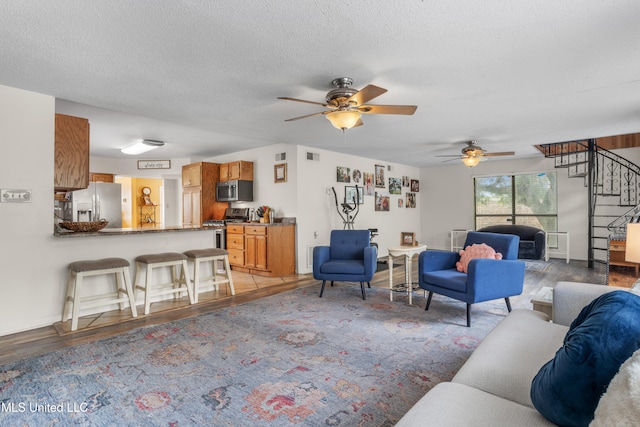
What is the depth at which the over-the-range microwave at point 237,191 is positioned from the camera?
251 inches

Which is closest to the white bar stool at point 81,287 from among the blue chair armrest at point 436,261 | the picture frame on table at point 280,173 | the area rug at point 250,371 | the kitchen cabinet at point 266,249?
the area rug at point 250,371

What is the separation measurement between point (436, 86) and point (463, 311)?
2.44 meters

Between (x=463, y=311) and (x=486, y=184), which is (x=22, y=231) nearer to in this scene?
(x=463, y=311)

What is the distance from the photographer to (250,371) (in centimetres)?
230

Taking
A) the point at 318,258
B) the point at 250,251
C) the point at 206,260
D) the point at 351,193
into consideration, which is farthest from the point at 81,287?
the point at 351,193

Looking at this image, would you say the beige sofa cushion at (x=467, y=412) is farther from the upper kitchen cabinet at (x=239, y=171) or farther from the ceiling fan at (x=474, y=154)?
the upper kitchen cabinet at (x=239, y=171)

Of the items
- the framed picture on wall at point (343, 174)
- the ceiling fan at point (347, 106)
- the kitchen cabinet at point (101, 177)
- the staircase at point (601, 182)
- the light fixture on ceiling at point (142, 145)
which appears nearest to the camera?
the ceiling fan at point (347, 106)

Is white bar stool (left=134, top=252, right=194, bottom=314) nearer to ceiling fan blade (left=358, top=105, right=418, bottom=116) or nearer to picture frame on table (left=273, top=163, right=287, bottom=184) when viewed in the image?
picture frame on table (left=273, top=163, right=287, bottom=184)

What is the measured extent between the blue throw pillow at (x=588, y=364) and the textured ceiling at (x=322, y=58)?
→ 1.81m

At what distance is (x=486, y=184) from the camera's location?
834 cm

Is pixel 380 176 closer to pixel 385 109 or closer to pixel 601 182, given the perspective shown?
pixel 601 182

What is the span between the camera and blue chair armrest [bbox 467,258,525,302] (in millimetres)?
3086

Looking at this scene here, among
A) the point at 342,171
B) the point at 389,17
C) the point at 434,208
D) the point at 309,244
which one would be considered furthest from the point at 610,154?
the point at 389,17

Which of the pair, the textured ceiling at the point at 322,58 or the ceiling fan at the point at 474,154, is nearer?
the textured ceiling at the point at 322,58
